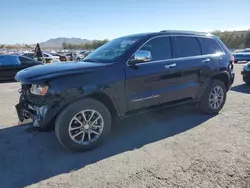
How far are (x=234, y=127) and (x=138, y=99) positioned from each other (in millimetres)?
2078

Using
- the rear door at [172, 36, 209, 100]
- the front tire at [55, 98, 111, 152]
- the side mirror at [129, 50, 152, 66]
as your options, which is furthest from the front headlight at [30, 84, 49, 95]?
the rear door at [172, 36, 209, 100]

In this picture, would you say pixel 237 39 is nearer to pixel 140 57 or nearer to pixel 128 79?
pixel 140 57

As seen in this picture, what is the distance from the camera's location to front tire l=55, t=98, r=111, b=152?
3328 millimetres

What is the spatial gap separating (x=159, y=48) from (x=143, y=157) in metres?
2.09

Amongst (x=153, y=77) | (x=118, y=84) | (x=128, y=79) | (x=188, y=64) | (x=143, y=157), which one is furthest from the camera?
(x=188, y=64)

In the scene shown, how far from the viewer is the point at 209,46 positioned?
518 centimetres

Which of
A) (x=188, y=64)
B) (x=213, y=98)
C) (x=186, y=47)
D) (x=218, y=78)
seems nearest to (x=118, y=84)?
(x=188, y=64)

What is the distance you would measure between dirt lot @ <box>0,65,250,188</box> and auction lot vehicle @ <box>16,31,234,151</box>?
1.36 ft

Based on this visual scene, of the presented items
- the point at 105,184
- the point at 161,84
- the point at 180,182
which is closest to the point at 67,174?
the point at 105,184

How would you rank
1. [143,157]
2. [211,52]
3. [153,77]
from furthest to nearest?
[211,52], [153,77], [143,157]

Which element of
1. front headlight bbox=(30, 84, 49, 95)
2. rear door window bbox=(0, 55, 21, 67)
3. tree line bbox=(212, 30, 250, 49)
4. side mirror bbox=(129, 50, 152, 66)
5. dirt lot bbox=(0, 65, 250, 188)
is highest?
tree line bbox=(212, 30, 250, 49)

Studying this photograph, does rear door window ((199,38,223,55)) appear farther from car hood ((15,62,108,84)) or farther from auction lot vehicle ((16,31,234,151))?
car hood ((15,62,108,84))

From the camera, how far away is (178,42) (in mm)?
4645

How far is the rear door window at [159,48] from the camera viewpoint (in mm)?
4238
